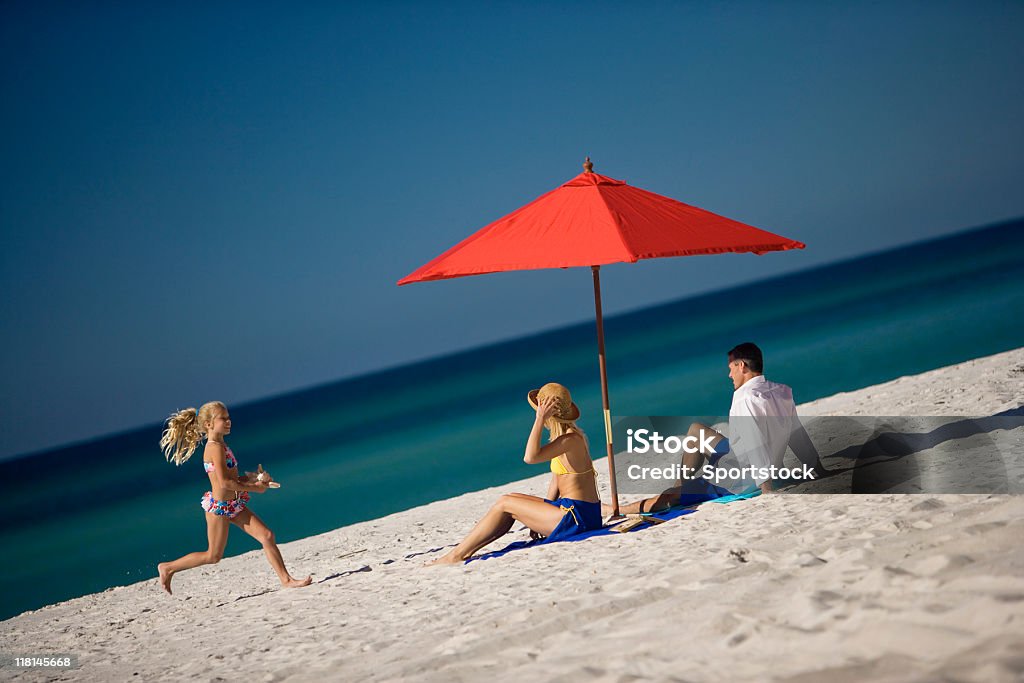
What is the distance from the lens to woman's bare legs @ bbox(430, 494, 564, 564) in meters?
5.82

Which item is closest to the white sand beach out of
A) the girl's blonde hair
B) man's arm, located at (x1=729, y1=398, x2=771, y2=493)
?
man's arm, located at (x1=729, y1=398, x2=771, y2=493)

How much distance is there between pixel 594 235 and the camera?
536 cm

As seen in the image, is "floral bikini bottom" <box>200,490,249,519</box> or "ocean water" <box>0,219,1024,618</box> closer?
"floral bikini bottom" <box>200,490,249,519</box>

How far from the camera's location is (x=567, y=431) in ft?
18.8

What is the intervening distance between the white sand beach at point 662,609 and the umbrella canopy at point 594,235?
177cm

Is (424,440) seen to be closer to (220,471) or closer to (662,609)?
(220,471)

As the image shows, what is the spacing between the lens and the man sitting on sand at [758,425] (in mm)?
5695

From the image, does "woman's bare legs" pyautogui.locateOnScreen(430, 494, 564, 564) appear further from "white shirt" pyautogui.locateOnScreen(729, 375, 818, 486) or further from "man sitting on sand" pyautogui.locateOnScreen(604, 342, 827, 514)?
"white shirt" pyautogui.locateOnScreen(729, 375, 818, 486)

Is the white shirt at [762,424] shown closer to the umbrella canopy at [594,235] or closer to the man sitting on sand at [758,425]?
the man sitting on sand at [758,425]

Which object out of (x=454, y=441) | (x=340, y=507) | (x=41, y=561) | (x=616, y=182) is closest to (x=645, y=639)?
(x=616, y=182)

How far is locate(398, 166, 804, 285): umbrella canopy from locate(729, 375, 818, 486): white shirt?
96cm

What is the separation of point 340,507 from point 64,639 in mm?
9205

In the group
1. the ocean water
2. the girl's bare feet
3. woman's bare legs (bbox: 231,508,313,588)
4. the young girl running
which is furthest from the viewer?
the ocean water

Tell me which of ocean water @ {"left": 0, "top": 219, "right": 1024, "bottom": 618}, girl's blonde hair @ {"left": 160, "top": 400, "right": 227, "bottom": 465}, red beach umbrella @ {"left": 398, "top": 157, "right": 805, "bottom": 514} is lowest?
ocean water @ {"left": 0, "top": 219, "right": 1024, "bottom": 618}
